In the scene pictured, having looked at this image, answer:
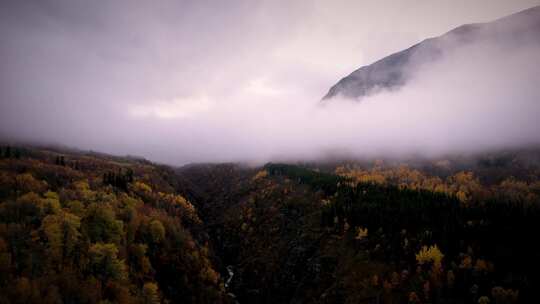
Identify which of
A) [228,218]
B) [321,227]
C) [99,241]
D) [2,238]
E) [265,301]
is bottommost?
[265,301]

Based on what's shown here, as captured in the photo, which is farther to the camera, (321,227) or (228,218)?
(228,218)

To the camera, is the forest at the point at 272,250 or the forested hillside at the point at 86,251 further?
the forest at the point at 272,250

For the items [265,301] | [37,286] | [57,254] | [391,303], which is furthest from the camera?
[265,301]

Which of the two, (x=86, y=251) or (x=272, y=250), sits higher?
(x=86, y=251)

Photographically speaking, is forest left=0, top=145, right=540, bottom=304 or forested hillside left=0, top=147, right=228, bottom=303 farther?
forest left=0, top=145, right=540, bottom=304

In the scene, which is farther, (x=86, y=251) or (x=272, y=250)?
(x=272, y=250)

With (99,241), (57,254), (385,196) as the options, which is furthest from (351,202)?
(57,254)

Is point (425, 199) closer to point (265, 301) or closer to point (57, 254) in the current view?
point (265, 301)

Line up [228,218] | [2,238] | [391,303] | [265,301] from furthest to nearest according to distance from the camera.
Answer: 1. [228,218]
2. [265,301]
3. [391,303]
4. [2,238]
